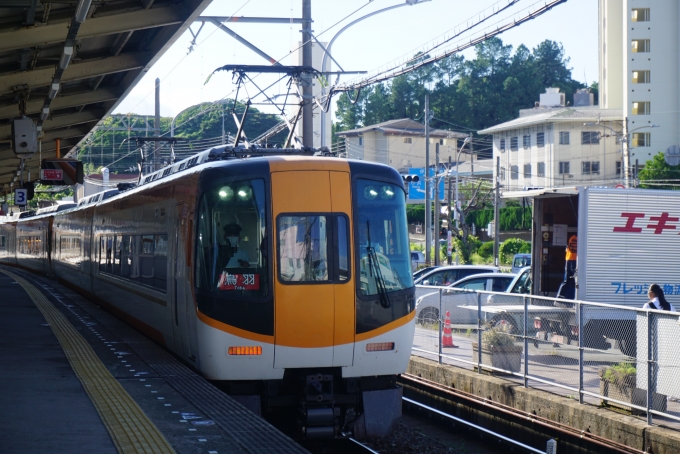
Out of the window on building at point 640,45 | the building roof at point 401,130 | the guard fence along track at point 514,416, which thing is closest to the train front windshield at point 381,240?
the guard fence along track at point 514,416

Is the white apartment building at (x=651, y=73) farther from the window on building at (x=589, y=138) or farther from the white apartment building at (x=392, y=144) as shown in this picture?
the white apartment building at (x=392, y=144)

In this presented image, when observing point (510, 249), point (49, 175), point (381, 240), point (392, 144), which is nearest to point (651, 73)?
point (510, 249)

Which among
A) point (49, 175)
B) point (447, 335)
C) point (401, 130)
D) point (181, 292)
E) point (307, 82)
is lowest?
point (447, 335)

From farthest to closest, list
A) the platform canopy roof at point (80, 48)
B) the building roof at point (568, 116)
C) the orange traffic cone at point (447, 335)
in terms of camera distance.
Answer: the building roof at point (568, 116) < the orange traffic cone at point (447, 335) < the platform canopy roof at point (80, 48)

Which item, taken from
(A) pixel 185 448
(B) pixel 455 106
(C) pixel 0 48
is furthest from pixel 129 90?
(B) pixel 455 106

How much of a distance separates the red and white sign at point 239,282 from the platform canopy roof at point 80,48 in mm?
3252

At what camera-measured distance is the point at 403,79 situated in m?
91.8

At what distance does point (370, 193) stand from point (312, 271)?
113cm

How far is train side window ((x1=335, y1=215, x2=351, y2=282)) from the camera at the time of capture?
30.5ft

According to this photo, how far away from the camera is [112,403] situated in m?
8.44

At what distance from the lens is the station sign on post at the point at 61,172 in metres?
20.2

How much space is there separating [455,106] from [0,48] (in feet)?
254

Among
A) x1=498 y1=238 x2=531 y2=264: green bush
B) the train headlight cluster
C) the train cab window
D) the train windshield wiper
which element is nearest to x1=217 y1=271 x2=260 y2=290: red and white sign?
the train cab window

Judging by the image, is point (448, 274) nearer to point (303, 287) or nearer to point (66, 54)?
point (66, 54)
